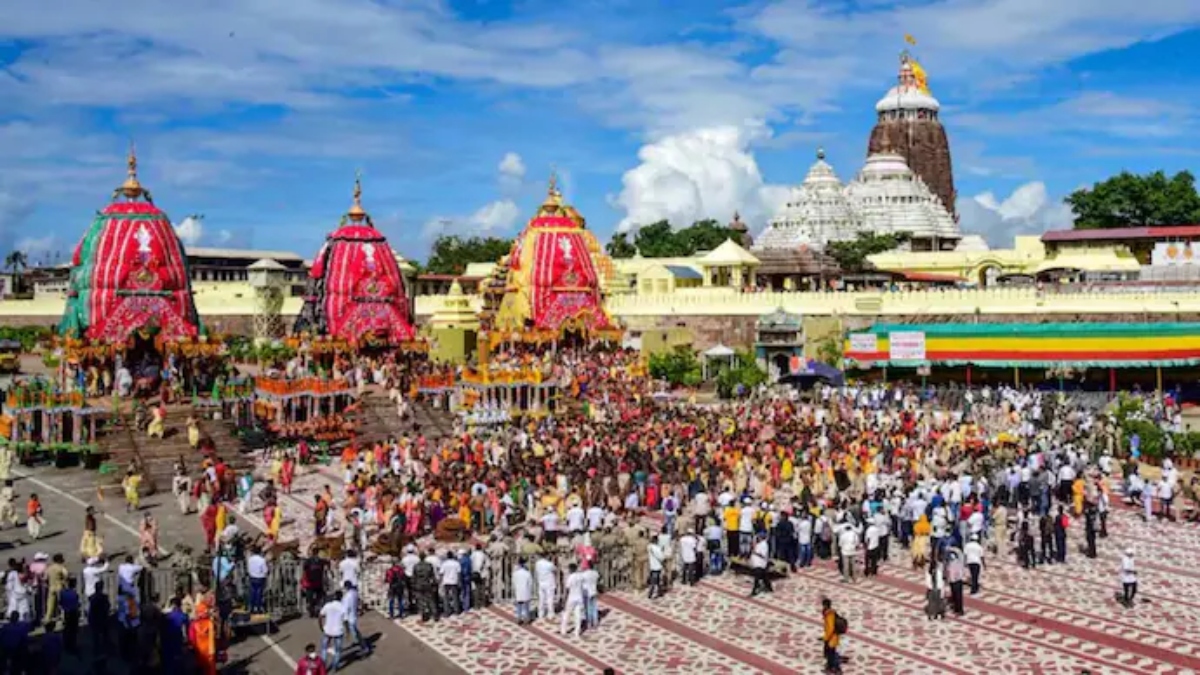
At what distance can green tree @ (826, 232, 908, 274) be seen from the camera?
173 feet

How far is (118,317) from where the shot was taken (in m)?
29.4

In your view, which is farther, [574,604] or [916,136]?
[916,136]

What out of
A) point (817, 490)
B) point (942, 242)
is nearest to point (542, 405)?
point (817, 490)

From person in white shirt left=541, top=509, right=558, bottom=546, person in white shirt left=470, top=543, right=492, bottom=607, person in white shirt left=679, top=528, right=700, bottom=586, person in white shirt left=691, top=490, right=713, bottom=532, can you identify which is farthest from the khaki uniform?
person in white shirt left=691, top=490, right=713, bottom=532

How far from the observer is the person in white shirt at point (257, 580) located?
13617mm

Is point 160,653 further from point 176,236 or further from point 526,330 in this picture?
point 526,330

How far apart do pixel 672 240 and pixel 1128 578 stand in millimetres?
65018

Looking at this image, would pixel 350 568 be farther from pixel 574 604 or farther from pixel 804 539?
pixel 804 539

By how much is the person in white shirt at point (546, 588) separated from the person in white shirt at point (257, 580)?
3433 mm

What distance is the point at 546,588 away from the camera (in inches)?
556

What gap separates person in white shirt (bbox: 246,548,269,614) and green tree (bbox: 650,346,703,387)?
24.9m

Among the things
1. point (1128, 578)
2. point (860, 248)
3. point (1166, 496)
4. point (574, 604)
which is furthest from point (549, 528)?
point (860, 248)

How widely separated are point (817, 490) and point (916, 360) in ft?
54.1

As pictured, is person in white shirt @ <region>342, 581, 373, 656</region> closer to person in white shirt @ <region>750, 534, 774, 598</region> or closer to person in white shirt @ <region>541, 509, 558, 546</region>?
person in white shirt @ <region>541, 509, 558, 546</region>
